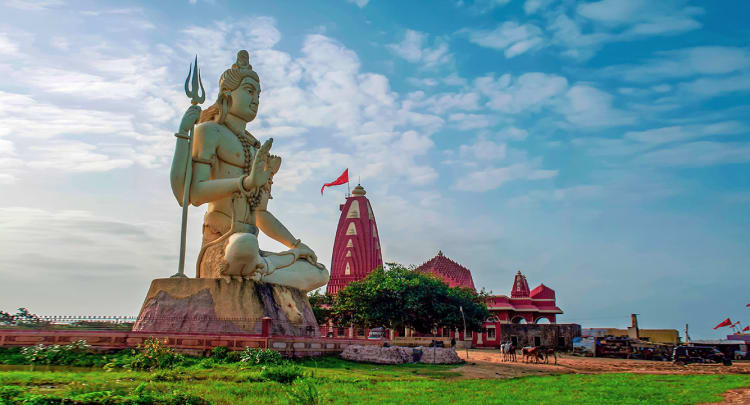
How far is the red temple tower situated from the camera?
42.4 metres

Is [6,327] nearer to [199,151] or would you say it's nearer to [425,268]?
[199,151]

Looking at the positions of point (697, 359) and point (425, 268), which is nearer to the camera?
point (697, 359)

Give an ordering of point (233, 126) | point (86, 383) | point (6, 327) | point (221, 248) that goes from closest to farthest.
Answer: point (86, 383), point (6, 327), point (221, 248), point (233, 126)

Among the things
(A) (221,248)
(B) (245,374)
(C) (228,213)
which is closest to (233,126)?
(C) (228,213)

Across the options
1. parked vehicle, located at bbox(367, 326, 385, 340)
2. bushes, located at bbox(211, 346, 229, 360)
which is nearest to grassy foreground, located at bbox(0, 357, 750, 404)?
bushes, located at bbox(211, 346, 229, 360)

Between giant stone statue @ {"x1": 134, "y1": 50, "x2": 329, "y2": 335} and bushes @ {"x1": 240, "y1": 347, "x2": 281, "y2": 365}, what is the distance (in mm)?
1596

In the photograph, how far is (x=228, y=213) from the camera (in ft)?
45.6

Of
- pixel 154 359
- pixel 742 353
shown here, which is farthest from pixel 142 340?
pixel 742 353

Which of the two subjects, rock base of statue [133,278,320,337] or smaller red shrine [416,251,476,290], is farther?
smaller red shrine [416,251,476,290]

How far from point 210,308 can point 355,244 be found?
30.9 m

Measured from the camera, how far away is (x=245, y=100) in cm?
1452

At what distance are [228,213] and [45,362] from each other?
536cm

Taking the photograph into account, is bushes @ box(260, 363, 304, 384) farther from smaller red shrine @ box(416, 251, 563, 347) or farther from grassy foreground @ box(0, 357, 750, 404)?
smaller red shrine @ box(416, 251, 563, 347)

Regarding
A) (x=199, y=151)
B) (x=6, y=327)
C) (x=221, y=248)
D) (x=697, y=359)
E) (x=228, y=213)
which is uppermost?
(x=199, y=151)
